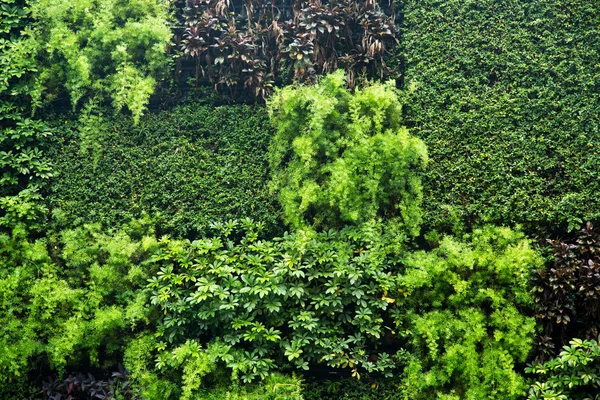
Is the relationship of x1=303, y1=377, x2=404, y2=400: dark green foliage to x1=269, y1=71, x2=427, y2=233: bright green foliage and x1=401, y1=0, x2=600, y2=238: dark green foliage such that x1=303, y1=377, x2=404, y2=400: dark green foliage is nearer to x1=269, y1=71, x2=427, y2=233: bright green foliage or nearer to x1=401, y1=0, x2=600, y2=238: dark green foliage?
x1=269, y1=71, x2=427, y2=233: bright green foliage

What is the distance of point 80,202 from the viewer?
19.8 feet

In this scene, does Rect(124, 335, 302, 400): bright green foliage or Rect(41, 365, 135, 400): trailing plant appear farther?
Rect(41, 365, 135, 400): trailing plant

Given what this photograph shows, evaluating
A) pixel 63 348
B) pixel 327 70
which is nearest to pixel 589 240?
pixel 327 70

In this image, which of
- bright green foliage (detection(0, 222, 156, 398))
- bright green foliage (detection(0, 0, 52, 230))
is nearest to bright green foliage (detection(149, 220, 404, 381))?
bright green foliage (detection(0, 222, 156, 398))

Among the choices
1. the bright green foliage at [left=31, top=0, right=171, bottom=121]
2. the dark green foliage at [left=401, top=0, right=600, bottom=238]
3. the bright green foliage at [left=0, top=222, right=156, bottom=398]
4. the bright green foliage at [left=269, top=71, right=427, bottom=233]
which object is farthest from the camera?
the bright green foliage at [left=31, top=0, right=171, bottom=121]

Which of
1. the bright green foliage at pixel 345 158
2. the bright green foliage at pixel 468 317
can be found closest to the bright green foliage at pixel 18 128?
the bright green foliage at pixel 345 158

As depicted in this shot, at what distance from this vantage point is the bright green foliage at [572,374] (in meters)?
4.53

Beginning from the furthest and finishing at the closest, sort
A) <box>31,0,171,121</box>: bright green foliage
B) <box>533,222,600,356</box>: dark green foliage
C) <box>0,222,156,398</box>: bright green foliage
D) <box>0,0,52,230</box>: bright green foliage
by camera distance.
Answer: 1. <box>31,0,171,121</box>: bright green foliage
2. <box>0,0,52,230</box>: bright green foliage
3. <box>0,222,156,398</box>: bright green foliage
4. <box>533,222,600,356</box>: dark green foliage

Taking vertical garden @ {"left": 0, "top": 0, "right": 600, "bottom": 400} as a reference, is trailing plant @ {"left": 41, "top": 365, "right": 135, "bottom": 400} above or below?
below

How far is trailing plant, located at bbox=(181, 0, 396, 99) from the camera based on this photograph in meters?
6.24

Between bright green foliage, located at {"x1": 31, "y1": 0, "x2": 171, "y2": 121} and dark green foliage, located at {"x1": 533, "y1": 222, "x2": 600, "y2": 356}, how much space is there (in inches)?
195

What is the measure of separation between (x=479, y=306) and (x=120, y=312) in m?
3.72

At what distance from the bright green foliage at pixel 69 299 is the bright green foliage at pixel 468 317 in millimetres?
2851

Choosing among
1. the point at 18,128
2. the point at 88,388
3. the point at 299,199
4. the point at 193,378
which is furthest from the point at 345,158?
the point at 18,128
